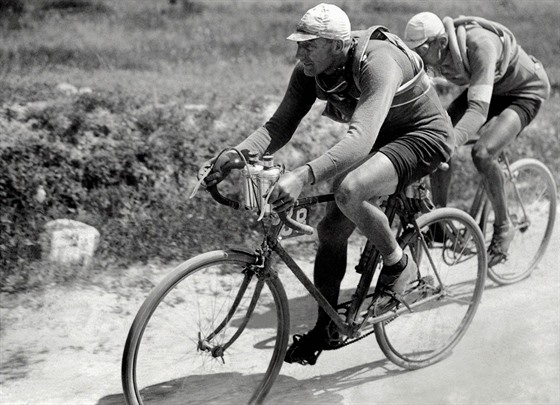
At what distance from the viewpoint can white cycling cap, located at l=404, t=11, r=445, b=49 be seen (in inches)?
208

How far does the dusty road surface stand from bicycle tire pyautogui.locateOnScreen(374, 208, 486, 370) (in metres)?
0.10

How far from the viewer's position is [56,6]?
37.1 feet

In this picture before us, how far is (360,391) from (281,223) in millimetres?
1179

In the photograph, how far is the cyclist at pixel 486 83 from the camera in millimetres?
5273

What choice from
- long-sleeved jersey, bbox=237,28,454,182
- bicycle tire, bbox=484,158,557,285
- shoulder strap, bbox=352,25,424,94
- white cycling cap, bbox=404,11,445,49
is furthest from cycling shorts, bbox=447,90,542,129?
shoulder strap, bbox=352,25,424,94

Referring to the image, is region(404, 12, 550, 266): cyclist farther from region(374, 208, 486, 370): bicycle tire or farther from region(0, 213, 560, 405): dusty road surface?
region(0, 213, 560, 405): dusty road surface

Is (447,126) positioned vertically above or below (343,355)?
above

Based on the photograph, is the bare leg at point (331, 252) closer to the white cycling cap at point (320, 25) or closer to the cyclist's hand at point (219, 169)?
the cyclist's hand at point (219, 169)

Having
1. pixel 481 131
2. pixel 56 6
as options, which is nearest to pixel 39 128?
pixel 481 131

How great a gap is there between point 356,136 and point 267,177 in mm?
470

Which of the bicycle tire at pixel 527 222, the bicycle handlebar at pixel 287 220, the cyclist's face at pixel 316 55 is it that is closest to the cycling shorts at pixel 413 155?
the cyclist's face at pixel 316 55

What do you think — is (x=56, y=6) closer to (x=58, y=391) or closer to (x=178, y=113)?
(x=178, y=113)

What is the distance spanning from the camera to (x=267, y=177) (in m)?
3.70

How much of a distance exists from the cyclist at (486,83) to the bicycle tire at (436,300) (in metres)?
0.44
